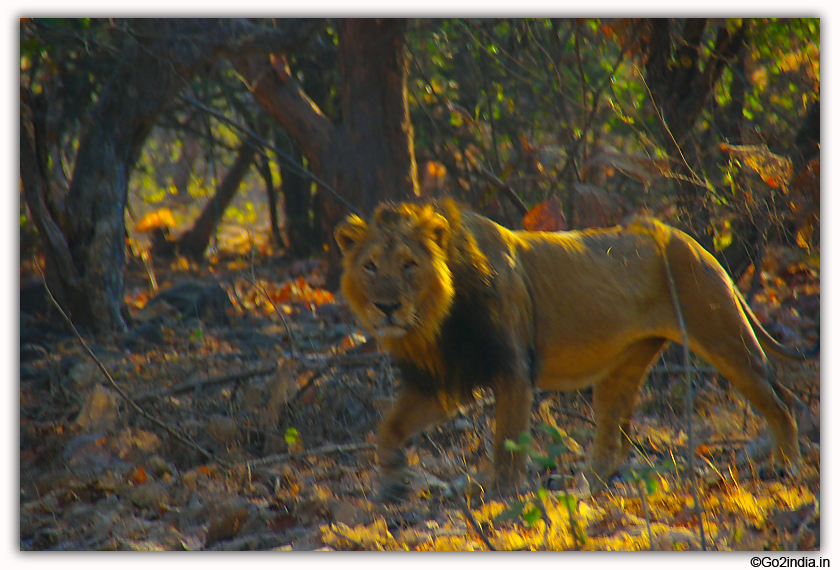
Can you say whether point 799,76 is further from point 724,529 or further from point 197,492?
point 197,492

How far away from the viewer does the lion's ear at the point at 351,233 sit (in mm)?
2865

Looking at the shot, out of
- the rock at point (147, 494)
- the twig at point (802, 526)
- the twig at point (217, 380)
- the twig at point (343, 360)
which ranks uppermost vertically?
the twig at point (343, 360)

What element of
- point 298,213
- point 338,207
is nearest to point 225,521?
point 338,207

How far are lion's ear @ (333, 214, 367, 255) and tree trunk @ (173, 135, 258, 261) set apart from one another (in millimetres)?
5272

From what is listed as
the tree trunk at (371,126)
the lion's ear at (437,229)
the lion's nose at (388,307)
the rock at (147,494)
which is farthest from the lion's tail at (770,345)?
the rock at (147,494)

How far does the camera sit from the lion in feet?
9.22

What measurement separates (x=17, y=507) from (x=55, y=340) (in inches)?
79.1

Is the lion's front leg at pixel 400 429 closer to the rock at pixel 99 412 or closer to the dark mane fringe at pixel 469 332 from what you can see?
the dark mane fringe at pixel 469 332

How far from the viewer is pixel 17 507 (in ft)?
9.34

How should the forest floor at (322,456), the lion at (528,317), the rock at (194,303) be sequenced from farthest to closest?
the rock at (194,303) < the lion at (528,317) < the forest floor at (322,456)

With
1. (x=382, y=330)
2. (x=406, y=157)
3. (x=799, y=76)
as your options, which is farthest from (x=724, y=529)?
(x=406, y=157)

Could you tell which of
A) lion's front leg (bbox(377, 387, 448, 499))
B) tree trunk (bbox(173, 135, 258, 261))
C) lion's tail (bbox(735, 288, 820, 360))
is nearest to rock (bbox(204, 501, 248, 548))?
lion's front leg (bbox(377, 387, 448, 499))

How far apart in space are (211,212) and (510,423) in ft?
19.7

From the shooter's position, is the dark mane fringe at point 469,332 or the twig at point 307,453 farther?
the twig at point 307,453
